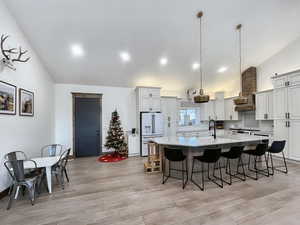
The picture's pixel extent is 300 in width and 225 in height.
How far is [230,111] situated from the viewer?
730 cm

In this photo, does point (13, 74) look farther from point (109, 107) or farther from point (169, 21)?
point (169, 21)

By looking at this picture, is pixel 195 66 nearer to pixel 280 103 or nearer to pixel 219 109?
pixel 219 109

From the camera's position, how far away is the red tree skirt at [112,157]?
5395 millimetres

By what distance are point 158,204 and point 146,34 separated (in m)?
4.18

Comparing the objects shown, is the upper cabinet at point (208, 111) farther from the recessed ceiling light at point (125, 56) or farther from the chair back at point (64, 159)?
the chair back at point (64, 159)

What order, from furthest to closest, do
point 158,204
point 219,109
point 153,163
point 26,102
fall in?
point 219,109
point 153,163
point 26,102
point 158,204

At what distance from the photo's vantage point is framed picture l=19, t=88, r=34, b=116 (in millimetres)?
3469

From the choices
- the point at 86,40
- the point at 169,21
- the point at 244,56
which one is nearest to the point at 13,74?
the point at 86,40

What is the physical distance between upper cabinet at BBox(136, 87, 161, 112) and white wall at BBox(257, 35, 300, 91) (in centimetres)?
445

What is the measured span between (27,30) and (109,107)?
11.3ft

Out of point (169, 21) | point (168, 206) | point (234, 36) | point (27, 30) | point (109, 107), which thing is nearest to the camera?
point (168, 206)

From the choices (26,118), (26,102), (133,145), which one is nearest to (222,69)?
(133,145)

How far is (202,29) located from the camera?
451 centimetres

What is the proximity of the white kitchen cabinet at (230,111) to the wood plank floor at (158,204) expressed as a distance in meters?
3.69
